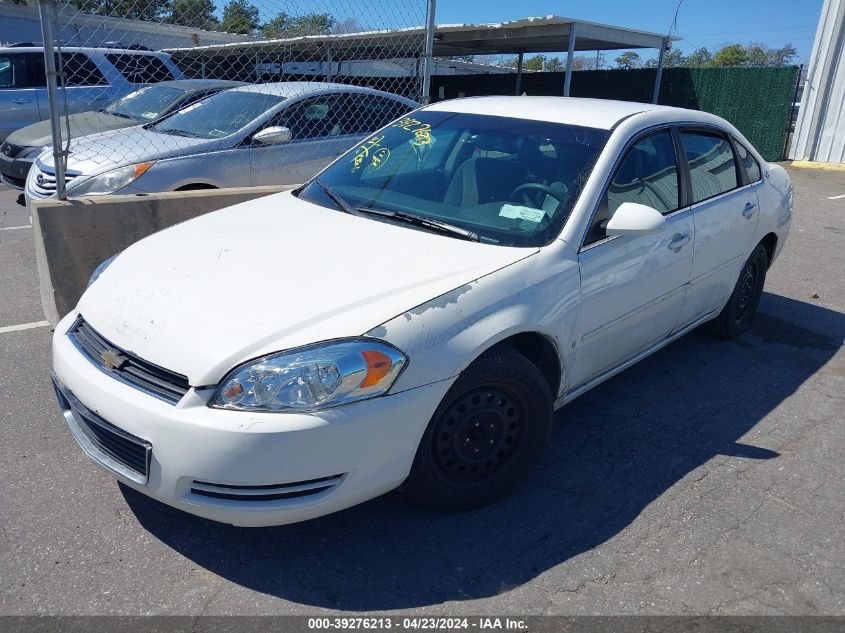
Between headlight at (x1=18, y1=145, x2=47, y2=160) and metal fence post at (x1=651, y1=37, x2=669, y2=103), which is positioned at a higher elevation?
metal fence post at (x1=651, y1=37, x2=669, y2=103)

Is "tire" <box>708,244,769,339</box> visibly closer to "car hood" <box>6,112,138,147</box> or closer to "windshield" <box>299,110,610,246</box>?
"windshield" <box>299,110,610,246</box>

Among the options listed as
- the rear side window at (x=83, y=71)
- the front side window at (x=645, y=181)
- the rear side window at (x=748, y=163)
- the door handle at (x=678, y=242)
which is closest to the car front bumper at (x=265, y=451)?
the front side window at (x=645, y=181)

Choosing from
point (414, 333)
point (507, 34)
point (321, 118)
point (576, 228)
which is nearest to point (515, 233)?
point (576, 228)

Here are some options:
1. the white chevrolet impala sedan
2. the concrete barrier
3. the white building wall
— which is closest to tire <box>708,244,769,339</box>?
the white chevrolet impala sedan

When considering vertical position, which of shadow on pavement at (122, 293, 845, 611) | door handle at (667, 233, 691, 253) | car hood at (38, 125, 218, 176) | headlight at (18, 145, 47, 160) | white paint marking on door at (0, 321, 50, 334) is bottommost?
white paint marking on door at (0, 321, 50, 334)

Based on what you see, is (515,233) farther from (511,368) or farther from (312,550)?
(312,550)

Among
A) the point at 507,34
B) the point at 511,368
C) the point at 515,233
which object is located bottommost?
the point at 511,368

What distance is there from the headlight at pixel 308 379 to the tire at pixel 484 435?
38cm

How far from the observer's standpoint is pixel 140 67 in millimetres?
11664

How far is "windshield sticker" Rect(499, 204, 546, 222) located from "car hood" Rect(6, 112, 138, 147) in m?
6.31

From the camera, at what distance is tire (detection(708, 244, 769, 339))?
16.4 ft

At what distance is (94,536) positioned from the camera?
288 cm

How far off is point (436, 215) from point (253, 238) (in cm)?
90

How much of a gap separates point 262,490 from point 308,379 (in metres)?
0.42
